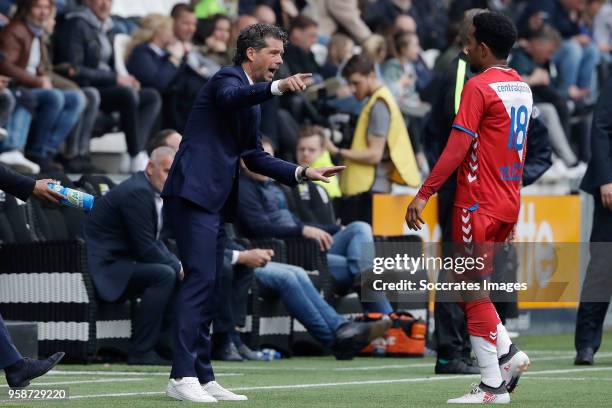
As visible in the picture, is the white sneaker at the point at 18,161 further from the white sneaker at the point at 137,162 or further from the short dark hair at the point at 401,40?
the short dark hair at the point at 401,40

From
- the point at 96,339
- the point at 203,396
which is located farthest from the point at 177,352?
the point at 96,339

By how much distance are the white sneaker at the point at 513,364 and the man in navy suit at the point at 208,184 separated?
52.4 inches

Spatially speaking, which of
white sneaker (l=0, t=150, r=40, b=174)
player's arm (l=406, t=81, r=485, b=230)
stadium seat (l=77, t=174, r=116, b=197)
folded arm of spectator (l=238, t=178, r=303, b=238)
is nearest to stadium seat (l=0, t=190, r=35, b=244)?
stadium seat (l=77, t=174, r=116, b=197)

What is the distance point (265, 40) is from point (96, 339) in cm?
398

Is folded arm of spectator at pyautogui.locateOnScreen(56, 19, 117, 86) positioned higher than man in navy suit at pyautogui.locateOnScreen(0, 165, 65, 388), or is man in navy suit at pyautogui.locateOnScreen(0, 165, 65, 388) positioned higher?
folded arm of spectator at pyautogui.locateOnScreen(56, 19, 117, 86)

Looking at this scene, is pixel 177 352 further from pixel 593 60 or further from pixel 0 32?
pixel 593 60

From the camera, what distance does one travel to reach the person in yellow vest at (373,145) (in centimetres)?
1466

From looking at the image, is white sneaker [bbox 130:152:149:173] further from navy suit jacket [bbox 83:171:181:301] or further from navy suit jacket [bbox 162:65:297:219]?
navy suit jacket [bbox 162:65:297:219]

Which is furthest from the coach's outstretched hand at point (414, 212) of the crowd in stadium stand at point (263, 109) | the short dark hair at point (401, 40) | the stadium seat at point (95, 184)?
the short dark hair at point (401, 40)

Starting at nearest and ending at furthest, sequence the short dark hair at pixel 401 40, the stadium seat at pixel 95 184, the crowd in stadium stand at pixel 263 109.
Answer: the crowd in stadium stand at pixel 263 109, the stadium seat at pixel 95 184, the short dark hair at pixel 401 40

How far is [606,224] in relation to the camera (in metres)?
11.5

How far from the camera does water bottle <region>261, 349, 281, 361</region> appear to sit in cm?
1259

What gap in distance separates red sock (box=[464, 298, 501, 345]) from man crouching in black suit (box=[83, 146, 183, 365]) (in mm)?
3854

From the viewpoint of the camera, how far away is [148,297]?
11680 mm
